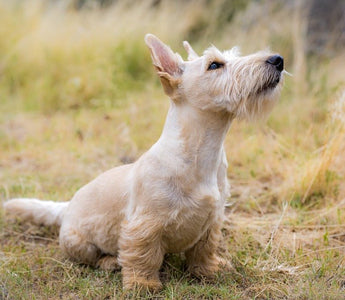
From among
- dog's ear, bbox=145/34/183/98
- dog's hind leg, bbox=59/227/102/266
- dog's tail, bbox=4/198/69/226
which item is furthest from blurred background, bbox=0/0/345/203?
dog's ear, bbox=145/34/183/98

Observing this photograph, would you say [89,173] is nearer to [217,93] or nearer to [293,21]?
[217,93]

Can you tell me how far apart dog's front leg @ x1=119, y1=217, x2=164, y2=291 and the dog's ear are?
0.89 metres

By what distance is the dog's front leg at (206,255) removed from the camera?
3422mm

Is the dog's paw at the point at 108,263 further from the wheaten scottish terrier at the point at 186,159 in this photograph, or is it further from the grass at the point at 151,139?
the wheaten scottish terrier at the point at 186,159

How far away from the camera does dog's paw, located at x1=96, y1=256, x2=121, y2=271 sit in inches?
140

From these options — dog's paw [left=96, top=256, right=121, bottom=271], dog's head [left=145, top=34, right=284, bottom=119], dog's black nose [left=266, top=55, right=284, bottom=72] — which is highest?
dog's black nose [left=266, top=55, right=284, bottom=72]

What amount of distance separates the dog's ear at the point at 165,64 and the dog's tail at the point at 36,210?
167cm

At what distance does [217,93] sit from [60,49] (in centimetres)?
604

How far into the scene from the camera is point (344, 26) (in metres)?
7.04

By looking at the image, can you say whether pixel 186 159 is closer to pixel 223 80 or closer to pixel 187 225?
pixel 187 225

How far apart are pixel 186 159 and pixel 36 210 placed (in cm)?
174

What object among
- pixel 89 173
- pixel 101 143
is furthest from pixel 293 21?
pixel 89 173

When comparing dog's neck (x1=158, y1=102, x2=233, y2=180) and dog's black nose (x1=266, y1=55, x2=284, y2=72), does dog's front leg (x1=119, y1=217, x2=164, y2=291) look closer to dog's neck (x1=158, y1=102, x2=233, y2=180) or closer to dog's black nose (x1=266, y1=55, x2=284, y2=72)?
dog's neck (x1=158, y1=102, x2=233, y2=180)

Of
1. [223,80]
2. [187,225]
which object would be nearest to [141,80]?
[223,80]
